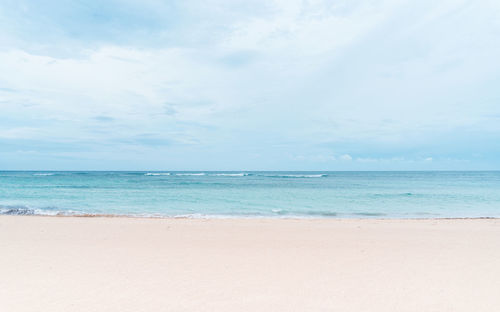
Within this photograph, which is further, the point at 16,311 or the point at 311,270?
the point at 311,270

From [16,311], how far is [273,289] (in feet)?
11.2

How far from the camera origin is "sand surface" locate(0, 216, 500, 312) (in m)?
4.21

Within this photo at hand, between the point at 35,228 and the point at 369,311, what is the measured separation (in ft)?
32.7

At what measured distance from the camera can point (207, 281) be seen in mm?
4961

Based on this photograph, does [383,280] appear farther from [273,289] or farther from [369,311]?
[273,289]

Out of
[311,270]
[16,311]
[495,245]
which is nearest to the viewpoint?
[16,311]

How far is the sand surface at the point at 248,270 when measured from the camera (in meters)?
4.21

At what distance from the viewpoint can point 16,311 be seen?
392 centimetres

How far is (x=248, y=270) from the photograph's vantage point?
18.2ft

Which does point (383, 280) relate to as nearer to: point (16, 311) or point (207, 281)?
point (207, 281)

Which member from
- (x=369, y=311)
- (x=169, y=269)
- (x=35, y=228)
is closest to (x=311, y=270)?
(x=369, y=311)

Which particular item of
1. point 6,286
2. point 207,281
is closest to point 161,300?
point 207,281

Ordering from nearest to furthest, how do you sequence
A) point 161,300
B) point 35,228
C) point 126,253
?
point 161,300
point 126,253
point 35,228

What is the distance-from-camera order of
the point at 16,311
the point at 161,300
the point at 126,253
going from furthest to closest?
the point at 126,253
the point at 161,300
the point at 16,311
